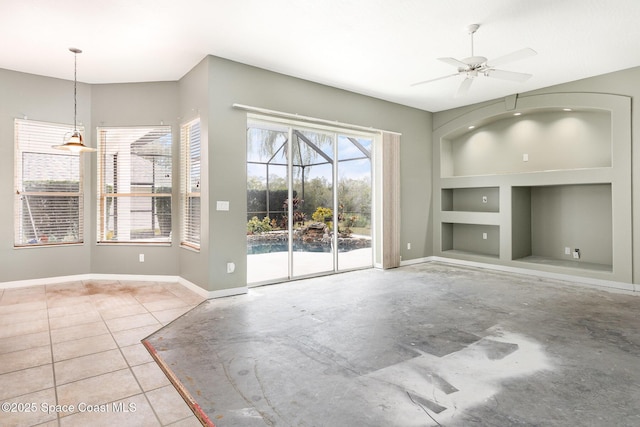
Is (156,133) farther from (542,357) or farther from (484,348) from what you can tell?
(542,357)

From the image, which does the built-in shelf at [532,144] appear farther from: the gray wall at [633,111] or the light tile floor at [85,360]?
the light tile floor at [85,360]

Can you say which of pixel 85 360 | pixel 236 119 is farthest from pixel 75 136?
pixel 85 360

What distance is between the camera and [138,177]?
548cm

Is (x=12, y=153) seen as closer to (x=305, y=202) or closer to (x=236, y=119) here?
(x=236, y=119)

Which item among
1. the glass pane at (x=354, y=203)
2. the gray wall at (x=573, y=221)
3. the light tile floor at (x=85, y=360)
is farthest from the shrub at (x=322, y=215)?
the gray wall at (x=573, y=221)

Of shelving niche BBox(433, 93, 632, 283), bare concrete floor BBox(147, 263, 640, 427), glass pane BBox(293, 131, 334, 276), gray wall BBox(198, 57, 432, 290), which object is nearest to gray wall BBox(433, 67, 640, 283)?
shelving niche BBox(433, 93, 632, 283)

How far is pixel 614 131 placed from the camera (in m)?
5.06

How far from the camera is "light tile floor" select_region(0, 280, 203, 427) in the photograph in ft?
6.81

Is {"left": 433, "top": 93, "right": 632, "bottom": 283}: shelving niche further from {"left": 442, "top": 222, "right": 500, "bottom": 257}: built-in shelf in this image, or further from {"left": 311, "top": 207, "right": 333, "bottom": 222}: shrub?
{"left": 311, "top": 207, "right": 333, "bottom": 222}: shrub

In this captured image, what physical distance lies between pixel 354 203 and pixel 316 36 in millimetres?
3024

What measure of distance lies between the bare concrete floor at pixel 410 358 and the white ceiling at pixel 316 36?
312cm

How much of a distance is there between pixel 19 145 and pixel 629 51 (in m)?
8.26

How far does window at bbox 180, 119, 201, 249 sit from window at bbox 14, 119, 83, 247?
65.8 inches

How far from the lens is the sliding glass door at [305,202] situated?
508 cm
